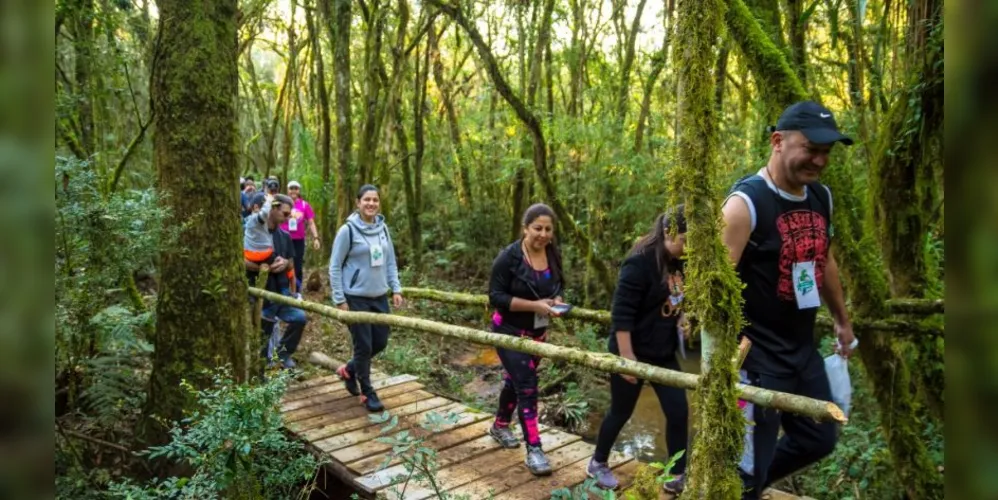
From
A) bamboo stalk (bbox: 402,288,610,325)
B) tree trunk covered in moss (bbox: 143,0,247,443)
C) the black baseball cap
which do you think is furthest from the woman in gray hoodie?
the black baseball cap

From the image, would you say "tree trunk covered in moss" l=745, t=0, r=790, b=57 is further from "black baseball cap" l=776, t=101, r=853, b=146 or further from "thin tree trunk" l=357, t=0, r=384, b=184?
"thin tree trunk" l=357, t=0, r=384, b=184

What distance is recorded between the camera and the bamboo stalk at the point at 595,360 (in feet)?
8.87

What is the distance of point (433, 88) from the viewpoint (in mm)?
20703

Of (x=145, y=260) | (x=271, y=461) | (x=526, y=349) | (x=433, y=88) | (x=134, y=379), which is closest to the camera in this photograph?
(x=271, y=461)

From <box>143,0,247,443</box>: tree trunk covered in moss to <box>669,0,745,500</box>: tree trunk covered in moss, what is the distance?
3.48 metres

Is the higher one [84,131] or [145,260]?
[84,131]

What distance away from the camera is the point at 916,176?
185 inches

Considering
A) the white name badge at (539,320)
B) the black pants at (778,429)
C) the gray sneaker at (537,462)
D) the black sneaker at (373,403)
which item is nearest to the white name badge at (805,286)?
the black pants at (778,429)

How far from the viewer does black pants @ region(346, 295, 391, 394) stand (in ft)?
18.6

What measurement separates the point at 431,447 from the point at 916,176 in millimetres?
4192

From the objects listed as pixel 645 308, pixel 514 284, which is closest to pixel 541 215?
pixel 514 284

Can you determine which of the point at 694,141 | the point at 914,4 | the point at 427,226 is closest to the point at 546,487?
the point at 694,141
